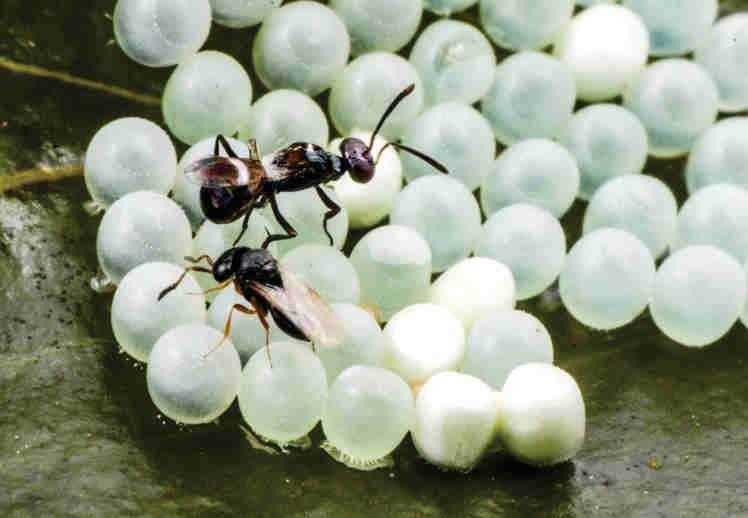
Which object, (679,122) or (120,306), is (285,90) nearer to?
(120,306)

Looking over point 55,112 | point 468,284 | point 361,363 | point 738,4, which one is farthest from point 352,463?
point 738,4

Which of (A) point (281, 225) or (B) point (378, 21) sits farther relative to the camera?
(B) point (378, 21)

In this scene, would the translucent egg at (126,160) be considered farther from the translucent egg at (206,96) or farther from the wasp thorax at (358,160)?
the wasp thorax at (358,160)

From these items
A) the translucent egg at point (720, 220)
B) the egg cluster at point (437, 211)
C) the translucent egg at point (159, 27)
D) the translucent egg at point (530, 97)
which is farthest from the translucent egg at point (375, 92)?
the translucent egg at point (720, 220)

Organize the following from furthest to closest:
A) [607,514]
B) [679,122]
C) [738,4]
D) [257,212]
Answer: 1. [738,4]
2. [679,122]
3. [257,212]
4. [607,514]

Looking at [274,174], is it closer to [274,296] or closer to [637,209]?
[274,296]

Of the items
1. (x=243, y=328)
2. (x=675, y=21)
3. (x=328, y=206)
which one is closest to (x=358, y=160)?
(x=328, y=206)
